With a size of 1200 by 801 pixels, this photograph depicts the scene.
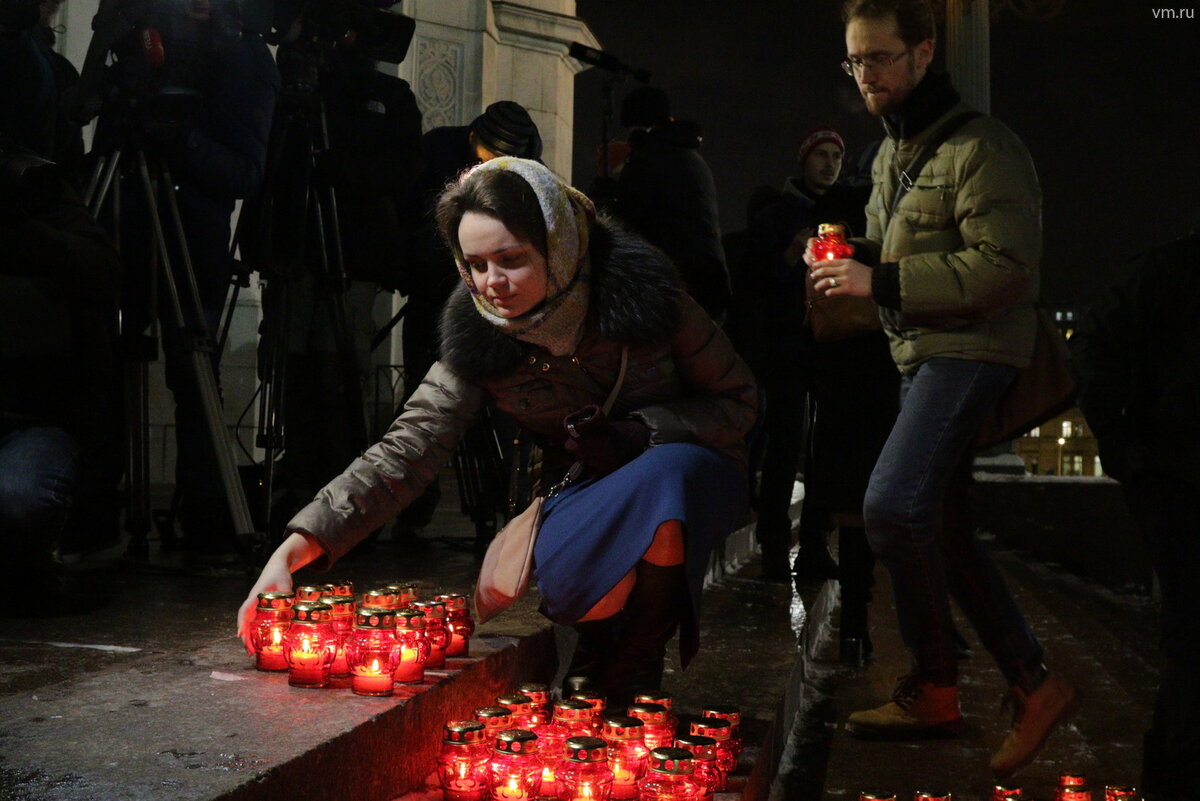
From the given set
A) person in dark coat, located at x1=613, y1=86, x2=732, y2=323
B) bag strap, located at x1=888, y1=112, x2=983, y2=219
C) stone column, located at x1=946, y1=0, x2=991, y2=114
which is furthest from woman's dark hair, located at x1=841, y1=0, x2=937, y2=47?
stone column, located at x1=946, y1=0, x2=991, y2=114

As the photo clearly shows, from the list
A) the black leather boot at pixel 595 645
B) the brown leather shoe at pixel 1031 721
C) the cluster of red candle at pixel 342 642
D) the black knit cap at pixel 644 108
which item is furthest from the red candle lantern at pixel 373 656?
the black knit cap at pixel 644 108

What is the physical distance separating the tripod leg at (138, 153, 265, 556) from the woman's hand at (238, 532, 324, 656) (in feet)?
4.23

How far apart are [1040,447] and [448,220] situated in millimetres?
47017

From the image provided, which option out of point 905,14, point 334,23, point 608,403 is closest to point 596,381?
point 608,403

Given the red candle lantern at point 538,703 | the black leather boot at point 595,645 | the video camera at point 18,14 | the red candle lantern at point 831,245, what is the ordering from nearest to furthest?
the red candle lantern at point 538,703 → the black leather boot at point 595,645 → the red candle lantern at point 831,245 → the video camera at point 18,14

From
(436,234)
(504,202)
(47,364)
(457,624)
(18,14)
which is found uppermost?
(18,14)

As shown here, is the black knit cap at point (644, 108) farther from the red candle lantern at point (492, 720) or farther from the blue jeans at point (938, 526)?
the red candle lantern at point (492, 720)

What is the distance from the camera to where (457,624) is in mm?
2549

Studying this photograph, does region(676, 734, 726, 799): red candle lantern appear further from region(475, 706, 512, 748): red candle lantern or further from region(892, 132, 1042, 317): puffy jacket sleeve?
region(892, 132, 1042, 317): puffy jacket sleeve

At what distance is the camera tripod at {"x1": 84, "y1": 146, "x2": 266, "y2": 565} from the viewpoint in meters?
3.66

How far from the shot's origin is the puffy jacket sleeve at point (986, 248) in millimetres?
2568

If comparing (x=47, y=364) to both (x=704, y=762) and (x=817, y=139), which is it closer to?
(x=704, y=762)

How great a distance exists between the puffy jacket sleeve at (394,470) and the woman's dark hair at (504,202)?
0.33 metres

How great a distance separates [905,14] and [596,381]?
106 centimetres
